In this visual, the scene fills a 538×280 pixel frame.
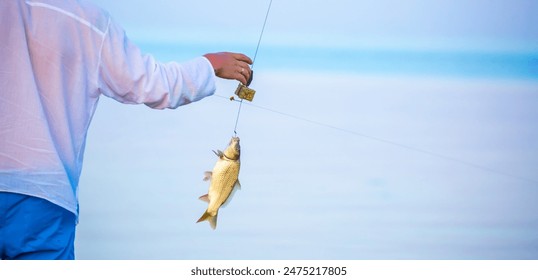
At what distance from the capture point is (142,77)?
178cm

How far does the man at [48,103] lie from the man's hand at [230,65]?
0.86 feet

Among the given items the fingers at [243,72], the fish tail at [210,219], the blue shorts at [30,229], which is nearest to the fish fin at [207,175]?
the fish tail at [210,219]

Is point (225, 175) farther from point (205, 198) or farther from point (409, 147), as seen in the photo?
point (409, 147)

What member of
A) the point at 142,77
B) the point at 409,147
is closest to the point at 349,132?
the point at 409,147

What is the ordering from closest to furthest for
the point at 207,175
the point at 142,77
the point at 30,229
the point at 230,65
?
the point at 30,229, the point at 142,77, the point at 230,65, the point at 207,175

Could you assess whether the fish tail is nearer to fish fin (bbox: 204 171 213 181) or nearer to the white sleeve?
fish fin (bbox: 204 171 213 181)

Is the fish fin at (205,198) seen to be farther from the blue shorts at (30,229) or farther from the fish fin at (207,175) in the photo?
the blue shorts at (30,229)

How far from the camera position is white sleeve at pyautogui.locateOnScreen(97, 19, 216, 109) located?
1742 mm

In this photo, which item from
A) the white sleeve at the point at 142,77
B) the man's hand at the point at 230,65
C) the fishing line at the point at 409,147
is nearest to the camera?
the white sleeve at the point at 142,77

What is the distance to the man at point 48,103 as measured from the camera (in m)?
1.64

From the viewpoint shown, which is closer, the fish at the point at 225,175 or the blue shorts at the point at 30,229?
the blue shorts at the point at 30,229

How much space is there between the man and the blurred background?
663 millimetres

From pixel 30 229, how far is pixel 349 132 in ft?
3.49
